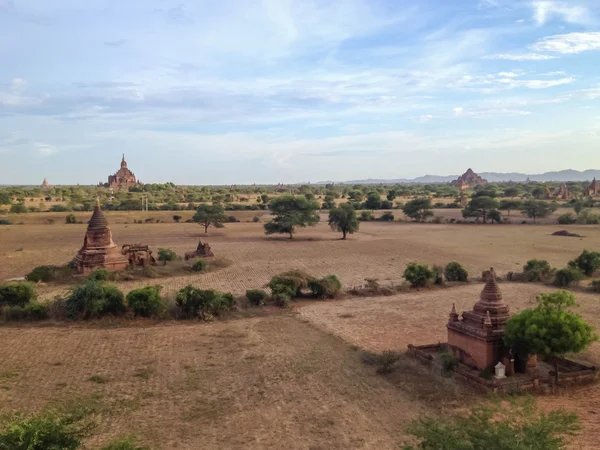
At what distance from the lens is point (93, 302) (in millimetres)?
20703

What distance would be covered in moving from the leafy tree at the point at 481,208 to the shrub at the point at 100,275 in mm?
48898

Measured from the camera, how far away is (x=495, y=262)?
34.8 metres

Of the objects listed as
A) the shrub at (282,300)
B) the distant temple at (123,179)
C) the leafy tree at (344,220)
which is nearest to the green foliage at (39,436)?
the shrub at (282,300)

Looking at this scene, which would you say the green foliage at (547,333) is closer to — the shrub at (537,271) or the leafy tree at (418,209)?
the shrub at (537,271)

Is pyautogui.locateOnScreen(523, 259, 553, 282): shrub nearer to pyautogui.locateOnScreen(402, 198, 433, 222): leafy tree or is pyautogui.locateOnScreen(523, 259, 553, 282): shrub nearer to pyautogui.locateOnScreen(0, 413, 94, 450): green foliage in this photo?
pyautogui.locateOnScreen(0, 413, 94, 450): green foliage

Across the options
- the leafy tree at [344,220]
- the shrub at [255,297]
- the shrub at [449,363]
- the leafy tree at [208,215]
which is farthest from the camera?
the leafy tree at [208,215]

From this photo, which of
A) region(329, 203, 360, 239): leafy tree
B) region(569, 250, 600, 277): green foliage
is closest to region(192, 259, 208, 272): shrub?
region(329, 203, 360, 239): leafy tree

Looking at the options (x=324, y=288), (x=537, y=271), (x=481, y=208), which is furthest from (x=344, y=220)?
(x=481, y=208)

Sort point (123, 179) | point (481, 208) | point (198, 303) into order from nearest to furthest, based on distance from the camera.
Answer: point (198, 303) → point (481, 208) → point (123, 179)

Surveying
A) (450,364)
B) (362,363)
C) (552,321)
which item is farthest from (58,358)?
(552,321)

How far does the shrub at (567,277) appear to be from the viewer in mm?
26672

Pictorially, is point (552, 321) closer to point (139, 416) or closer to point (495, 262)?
point (139, 416)

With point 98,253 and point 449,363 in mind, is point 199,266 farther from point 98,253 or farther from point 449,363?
point 449,363

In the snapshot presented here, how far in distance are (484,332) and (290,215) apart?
113 feet
